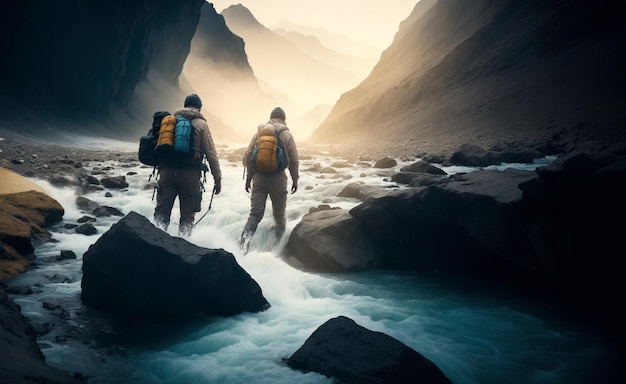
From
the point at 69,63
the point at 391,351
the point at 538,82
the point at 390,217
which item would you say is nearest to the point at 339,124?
the point at 538,82

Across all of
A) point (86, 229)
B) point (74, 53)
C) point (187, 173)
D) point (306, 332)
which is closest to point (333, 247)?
point (306, 332)

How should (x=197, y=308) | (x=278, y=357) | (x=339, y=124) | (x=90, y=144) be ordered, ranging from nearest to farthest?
1. (x=278, y=357)
2. (x=197, y=308)
3. (x=90, y=144)
4. (x=339, y=124)

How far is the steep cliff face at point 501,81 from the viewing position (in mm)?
26531

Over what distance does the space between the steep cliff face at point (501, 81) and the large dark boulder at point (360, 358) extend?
21.3 metres

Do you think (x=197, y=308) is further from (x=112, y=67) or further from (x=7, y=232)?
(x=112, y=67)

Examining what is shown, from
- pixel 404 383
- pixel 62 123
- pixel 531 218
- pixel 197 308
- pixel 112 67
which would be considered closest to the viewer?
pixel 404 383

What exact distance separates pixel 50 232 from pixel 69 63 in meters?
29.6

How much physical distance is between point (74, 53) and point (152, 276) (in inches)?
1317

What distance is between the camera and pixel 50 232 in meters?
7.61

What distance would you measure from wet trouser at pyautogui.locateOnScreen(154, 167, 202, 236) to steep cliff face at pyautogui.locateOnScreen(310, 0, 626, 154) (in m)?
21.2

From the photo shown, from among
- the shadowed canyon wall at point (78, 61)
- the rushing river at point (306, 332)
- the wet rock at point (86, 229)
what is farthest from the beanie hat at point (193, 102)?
the shadowed canyon wall at point (78, 61)

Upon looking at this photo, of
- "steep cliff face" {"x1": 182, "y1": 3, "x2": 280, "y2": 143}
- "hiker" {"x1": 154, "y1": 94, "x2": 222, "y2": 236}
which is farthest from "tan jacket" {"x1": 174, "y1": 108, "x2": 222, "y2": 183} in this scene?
"steep cliff face" {"x1": 182, "y1": 3, "x2": 280, "y2": 143}

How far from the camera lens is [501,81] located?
3731cm

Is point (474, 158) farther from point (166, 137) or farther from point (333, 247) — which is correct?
point (166, 137)
